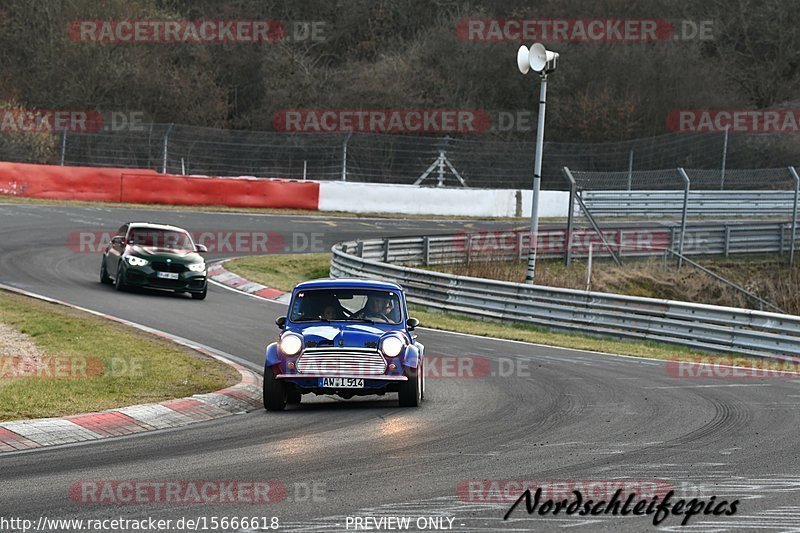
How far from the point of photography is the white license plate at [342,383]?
12.2 metres

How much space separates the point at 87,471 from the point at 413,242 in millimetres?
21738

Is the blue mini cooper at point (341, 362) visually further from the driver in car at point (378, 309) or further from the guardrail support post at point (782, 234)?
the guardrail support post at point (782, 234)

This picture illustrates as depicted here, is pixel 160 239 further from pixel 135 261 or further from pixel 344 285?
pixel 344 285

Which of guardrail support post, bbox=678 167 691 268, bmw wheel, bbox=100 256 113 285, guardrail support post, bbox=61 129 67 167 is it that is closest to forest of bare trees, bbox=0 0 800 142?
guardrail support post, bbox=61 129 67 167

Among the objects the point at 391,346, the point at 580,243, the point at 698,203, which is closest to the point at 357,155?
the point at 698,203

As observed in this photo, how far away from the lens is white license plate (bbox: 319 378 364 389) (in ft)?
40.0

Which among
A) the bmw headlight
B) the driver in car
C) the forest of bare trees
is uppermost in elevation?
the forest of bare trees

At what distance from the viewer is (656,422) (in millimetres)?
11727

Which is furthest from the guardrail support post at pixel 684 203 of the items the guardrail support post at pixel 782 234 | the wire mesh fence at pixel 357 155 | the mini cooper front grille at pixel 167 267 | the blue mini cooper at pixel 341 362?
the blue mini cooper at pixel 341 362

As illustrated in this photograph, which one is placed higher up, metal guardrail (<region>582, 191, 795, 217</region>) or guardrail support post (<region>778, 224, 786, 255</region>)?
metal guardrail (<region>582, 191, 795, 217</region>)

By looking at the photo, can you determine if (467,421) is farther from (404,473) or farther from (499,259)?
A: (499,259)

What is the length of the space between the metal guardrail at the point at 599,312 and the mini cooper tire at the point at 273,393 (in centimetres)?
1043

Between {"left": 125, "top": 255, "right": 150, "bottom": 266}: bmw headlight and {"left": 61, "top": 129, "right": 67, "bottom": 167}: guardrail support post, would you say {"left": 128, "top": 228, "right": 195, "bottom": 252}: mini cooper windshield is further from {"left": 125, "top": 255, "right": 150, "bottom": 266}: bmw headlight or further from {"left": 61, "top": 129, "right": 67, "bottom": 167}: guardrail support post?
{"left": 61, "top": 129, "right": 67, "bottom": 167}: guardrail support post

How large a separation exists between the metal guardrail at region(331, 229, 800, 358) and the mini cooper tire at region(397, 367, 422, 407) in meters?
9.32
